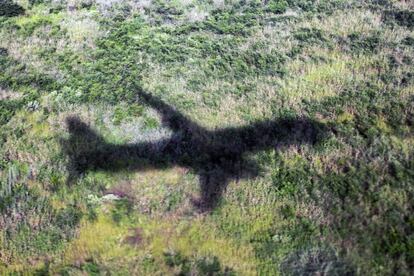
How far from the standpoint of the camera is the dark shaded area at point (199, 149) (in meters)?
9.05

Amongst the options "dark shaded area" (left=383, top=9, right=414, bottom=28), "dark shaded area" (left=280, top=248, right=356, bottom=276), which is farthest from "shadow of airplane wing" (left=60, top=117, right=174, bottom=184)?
"dark shaded area" (left=383, top=9, right=414, bottom=28)

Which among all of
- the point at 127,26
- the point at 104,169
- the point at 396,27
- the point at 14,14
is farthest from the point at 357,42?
the point at 14,14

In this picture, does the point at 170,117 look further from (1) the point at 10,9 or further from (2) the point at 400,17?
(1) the point at 10,9

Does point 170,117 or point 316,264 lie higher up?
point 170,117

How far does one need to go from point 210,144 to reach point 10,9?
9.66 m

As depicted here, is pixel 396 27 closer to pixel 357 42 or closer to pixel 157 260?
pixel 357 42

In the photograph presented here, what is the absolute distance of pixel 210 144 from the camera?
31.8 feet

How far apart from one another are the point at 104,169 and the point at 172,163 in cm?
122

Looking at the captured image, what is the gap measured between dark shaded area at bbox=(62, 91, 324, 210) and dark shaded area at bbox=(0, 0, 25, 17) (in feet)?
22.9

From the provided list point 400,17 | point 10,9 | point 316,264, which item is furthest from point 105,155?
point 400,17

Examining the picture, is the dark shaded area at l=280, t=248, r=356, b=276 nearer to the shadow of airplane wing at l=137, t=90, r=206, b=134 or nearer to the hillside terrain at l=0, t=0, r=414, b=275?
the hillside terrain at l=0, t=0, r=414, b=275

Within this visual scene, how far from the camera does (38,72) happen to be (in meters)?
12.5

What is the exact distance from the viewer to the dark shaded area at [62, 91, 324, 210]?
9.05 meters

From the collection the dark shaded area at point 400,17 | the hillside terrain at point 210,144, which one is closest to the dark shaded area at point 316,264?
the hillside terrain at point 210,144
